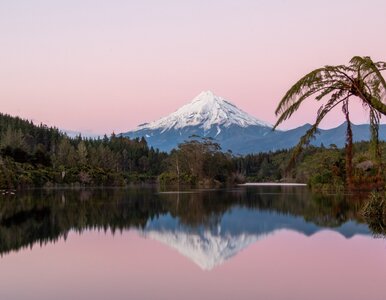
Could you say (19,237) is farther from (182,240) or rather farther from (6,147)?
(6,147)

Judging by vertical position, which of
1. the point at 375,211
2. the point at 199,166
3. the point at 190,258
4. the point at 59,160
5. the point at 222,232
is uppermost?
the point at 59,160

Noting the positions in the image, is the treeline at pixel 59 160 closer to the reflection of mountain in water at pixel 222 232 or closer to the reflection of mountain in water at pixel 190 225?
the reflection of mountain in water at pixel 190 225

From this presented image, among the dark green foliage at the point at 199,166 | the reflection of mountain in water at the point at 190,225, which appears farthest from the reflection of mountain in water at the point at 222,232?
the dark green foliage at the point at 199,166

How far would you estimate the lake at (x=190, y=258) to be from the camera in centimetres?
1018

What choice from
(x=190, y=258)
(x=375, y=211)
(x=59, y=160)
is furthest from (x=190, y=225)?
(x=59, y=160)

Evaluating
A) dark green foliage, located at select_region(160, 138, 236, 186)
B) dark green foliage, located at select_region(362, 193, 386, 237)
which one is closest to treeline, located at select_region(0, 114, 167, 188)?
dark green foliage, located at select_region(160, 138, 236, 186)

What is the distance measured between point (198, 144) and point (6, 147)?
1526 inches

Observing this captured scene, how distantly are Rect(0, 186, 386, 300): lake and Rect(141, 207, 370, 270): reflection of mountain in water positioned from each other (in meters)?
0.04

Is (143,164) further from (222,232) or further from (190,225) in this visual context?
(222,232)

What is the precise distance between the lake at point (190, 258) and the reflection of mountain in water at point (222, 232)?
4 centimetres

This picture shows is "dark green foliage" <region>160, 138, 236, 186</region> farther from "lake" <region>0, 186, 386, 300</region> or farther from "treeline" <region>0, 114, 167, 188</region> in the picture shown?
"lake" <region>0, 186, 386, 300</region>

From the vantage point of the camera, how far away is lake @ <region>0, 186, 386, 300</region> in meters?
10.2

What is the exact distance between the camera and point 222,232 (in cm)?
2112

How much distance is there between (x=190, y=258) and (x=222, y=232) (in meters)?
6.72
